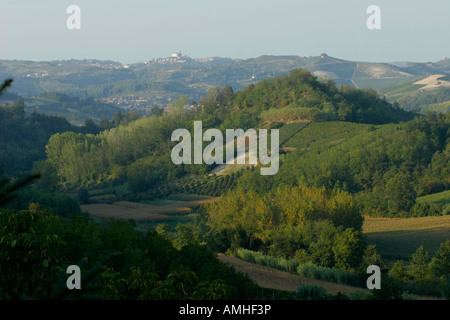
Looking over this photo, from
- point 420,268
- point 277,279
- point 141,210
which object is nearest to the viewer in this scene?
point 277,279

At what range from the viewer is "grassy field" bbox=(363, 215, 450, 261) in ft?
114

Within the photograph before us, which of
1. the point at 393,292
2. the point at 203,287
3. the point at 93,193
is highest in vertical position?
the point at 203,287

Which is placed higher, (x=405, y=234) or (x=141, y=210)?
(x=405, y=234)

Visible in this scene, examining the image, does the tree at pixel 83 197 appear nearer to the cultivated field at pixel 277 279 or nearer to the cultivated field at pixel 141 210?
the cultivated field at pixel 141 210

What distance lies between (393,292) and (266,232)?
1702 cm

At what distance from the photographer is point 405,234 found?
129 ft

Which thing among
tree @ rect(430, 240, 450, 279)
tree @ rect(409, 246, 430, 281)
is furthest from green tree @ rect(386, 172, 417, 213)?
tree @ rect(430, 240, 450, 279)

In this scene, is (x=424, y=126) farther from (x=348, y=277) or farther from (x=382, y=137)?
(x=348, y=277)

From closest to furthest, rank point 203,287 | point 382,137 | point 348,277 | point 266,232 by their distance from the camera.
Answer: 1. point 203,287
2. point 348,277
3. point 266,232
4. point 382,137

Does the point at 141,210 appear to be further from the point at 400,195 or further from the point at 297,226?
the point at 297,226

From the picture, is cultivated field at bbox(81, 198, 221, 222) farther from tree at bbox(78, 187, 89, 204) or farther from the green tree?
the green tree

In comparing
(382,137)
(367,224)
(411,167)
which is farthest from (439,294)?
(382,137)

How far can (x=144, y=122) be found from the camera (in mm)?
96375

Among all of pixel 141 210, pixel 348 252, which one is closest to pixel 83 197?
pixel 141 210
